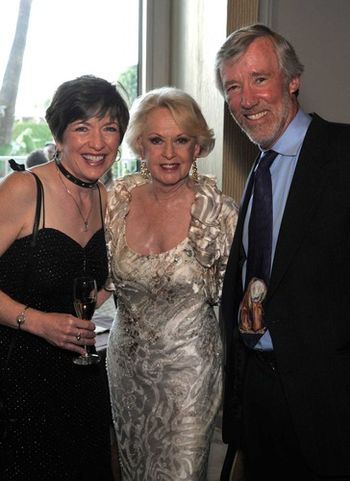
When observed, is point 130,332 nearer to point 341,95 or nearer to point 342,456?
point 342,456

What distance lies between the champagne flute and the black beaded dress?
0.14m

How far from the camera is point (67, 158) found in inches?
89.9

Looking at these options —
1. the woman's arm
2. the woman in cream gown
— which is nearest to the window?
the woman in cream gown

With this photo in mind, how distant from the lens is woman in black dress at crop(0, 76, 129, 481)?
7.02 feet

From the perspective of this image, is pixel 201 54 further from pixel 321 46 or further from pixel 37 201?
pixel 37 201

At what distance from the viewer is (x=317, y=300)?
188 centimetres

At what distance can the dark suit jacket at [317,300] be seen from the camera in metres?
1.86

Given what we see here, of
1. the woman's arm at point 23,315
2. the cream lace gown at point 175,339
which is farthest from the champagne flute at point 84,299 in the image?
the cream lace gown at point 175,339

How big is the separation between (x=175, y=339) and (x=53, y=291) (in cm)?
49

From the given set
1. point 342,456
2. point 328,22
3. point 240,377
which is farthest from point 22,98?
point 342,456

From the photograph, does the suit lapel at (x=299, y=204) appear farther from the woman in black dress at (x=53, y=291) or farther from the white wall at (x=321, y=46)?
the white wall at (x=321, y=46)

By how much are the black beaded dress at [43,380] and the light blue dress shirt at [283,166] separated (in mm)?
673

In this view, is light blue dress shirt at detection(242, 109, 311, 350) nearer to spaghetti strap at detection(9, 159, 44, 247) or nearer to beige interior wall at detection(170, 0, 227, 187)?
spaghetti strap at detection(9, 159, 44, 247)

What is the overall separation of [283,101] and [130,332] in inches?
39.2
